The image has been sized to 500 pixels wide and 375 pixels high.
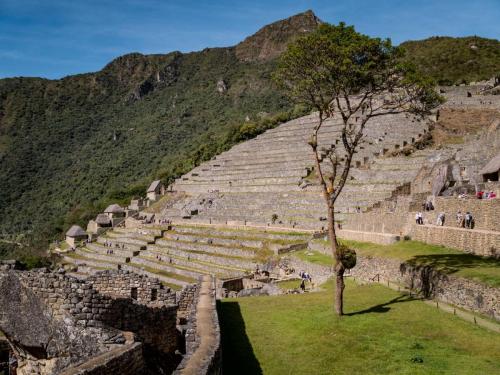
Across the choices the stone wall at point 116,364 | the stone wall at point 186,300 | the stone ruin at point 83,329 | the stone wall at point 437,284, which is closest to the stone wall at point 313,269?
the stone wall at point 437,284

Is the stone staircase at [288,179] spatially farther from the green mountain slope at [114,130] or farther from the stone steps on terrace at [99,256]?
the green mountain slope at [114,130]

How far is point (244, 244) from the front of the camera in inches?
1318

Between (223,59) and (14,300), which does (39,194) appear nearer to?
(223,59)

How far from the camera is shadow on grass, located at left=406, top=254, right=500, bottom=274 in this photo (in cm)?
1337

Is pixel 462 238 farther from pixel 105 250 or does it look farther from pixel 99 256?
pixel 105 250

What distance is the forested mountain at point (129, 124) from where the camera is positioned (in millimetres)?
81438

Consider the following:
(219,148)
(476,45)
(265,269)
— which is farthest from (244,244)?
(476,45)

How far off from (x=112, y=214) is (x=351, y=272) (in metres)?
46.6

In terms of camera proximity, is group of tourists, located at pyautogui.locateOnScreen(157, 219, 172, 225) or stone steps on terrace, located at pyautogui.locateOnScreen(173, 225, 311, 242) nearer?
stone steps on terrace, located at pyautogui.locateOnScreen(173, 225, 311, 242)

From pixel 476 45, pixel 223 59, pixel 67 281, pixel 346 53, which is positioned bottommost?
pixel 67 281

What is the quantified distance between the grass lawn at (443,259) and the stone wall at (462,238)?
0.85 ft

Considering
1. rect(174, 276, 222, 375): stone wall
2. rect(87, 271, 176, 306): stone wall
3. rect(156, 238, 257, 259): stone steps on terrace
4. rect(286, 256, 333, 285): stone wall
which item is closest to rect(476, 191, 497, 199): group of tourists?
rect(286, 256, 333, 285): stone wall

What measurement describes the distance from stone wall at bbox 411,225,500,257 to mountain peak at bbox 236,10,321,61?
17152 cm

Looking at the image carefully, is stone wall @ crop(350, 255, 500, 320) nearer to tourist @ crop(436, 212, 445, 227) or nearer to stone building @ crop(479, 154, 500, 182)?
tourist @ crop(436, 212, 445, 227)
